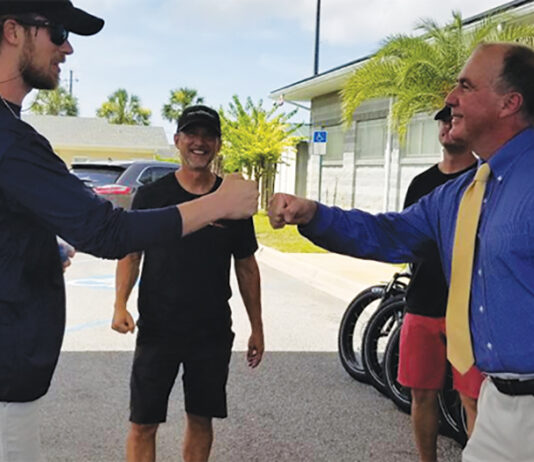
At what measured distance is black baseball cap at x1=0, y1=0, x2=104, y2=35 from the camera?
2.00 meters

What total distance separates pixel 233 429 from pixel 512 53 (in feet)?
11.0

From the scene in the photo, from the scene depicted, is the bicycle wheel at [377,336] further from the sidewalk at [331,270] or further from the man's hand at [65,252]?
the sidewalk at [331,270]

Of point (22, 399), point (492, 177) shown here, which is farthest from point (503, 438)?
point (22, 399)

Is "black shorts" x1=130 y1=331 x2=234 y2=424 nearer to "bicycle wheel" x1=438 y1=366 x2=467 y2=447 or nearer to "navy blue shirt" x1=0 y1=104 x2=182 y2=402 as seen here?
"navy blue shirt" x1=0 y1=104 x2=182 y2=402

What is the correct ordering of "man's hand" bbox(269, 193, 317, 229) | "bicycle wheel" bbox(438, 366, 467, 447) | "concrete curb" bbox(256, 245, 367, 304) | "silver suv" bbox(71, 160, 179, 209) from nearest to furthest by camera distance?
"man's hand" bbox(269, 193, 317, 229) < "bicycle wheel" bbox(438, 366, 467, 447) < "concrete curb" bbox(256, 245, 367, 304) < "silver suv" bbox(71, 160, 179, 209)

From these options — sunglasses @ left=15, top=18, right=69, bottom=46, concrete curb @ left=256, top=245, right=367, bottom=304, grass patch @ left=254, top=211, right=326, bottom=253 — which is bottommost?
concrete curb @ left=256, top=245, right=367, bottom=304

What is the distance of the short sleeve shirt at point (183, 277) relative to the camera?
328 cm

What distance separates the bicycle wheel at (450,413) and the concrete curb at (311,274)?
198 inches

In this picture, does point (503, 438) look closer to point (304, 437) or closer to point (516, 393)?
point (516, 393)

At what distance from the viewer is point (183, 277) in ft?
10.8

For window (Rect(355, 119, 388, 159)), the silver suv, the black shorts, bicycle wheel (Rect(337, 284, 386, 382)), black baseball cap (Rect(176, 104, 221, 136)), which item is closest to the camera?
the black shorts

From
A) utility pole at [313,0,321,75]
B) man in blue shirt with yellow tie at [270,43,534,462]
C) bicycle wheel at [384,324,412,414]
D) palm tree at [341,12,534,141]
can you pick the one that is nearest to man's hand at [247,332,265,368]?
man in blue shirt with yellow tie at [270,43,534,462]

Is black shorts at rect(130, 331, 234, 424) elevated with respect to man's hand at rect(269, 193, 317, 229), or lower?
lower

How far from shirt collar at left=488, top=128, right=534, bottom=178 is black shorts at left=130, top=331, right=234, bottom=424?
5.52ft
